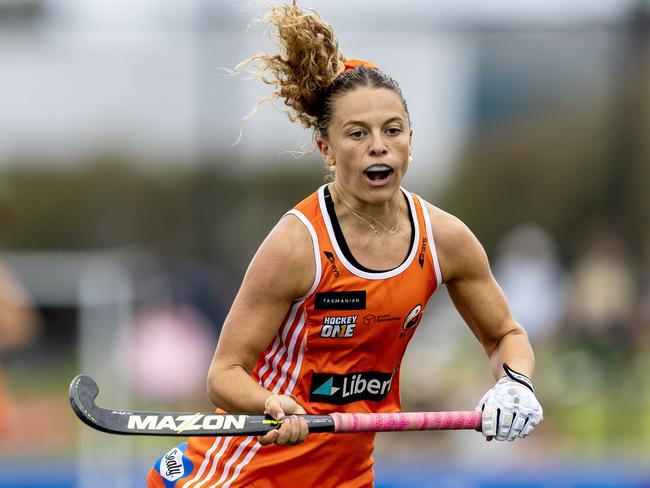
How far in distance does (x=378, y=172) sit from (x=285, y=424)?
0.95 m

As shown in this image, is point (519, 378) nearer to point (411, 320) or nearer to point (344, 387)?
point (411, 320)

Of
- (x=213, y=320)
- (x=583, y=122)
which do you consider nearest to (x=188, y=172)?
(x=583, y=122)

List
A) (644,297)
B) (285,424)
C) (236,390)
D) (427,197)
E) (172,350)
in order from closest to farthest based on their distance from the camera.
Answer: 1. (285,424)
2. (236,390)
3. (172,350)
4. (644,297)
5. (427,197)

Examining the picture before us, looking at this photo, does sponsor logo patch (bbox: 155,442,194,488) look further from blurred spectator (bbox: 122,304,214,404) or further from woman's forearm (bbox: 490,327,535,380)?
blurred spectator (bbox: 122,304,214,404)

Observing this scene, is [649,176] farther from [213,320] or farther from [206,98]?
[213,320]

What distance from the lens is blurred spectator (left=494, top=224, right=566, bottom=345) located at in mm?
11312

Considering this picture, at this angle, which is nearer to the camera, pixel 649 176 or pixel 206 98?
pixel 206 98

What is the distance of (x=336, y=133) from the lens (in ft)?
15.0

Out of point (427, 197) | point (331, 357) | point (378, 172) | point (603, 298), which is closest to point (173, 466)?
point (331, 357)

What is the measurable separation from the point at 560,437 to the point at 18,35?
7.60 m

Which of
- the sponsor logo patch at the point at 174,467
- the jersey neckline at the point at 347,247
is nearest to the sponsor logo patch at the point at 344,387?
the jersey neckline at the point at 347,247

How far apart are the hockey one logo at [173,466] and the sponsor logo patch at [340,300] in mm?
859

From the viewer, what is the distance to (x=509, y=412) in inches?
173

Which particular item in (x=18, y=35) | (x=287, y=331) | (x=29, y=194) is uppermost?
(x=29, y=194)
